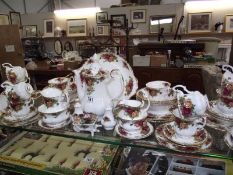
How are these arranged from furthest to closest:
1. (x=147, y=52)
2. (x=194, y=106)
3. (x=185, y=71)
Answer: (x=147, y=52) < (x=185, y=71) < (x=194, y=106)

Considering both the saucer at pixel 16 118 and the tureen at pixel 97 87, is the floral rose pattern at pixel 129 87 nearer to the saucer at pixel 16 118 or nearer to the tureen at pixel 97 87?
the tureen at pixel 97 87

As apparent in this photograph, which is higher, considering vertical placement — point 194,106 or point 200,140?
point 194,106

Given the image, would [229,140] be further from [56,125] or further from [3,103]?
[3,103]

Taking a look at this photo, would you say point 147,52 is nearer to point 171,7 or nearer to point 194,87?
point 194,87

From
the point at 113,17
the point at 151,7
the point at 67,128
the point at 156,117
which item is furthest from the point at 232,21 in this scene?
the point at 67,128

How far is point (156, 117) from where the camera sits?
2.88 ft

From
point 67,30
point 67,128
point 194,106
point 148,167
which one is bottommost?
point 148,167

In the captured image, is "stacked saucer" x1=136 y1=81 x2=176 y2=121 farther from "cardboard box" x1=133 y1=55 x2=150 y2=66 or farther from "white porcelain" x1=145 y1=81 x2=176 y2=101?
"cardboard box" x1=133 y1=55 x2=150 y2=66

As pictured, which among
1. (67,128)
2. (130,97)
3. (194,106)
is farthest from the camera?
(130,97)

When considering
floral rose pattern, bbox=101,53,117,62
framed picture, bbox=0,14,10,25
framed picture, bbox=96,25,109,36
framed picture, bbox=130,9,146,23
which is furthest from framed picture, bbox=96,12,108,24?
floral rose pattern, bbox=101,53,117,62

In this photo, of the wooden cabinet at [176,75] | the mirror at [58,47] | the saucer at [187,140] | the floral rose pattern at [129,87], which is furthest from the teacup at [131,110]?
the mirror at [58,47]

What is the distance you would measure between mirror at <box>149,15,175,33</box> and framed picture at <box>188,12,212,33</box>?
29cm

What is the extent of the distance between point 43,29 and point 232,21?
10.8 ft

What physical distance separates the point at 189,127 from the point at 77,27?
141 inches
